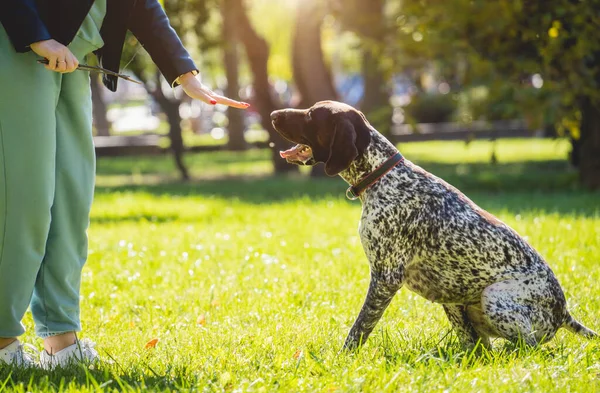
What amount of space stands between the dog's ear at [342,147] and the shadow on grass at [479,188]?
6035mm

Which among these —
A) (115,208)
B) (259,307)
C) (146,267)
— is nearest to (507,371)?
(259,307)

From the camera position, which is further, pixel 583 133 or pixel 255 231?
pixel 583 133

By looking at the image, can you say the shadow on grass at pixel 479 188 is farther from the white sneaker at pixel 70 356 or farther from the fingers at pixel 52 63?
the fingers at pixel 52 63

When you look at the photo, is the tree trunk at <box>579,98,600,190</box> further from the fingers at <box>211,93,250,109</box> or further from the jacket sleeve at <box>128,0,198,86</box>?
the jacket sleeve at <box>128,0,198,86</box>

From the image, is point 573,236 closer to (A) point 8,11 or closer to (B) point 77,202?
(B) point 77,202

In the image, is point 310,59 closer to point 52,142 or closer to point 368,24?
point 368,24

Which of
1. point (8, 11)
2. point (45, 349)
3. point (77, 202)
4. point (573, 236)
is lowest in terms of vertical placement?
point (573, 236)

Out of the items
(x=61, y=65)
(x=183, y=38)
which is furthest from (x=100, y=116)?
(x=61, y=65)

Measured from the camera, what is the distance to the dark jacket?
343 centimetres

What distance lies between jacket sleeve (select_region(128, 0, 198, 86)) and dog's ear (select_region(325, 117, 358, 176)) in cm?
78

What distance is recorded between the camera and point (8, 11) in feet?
11.2

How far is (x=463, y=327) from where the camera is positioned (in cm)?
428

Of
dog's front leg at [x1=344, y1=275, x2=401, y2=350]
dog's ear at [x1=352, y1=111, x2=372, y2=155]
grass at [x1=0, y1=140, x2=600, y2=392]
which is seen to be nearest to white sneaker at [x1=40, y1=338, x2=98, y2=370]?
grass at [x1=0, y1=140, x2=600, y2=392]

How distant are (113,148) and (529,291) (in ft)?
63.5
